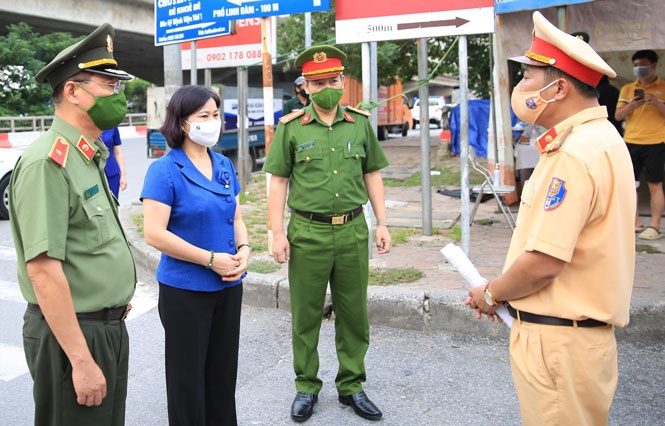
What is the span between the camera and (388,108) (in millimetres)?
26531

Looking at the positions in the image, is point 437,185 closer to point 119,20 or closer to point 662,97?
point 662,97

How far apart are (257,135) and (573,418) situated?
13352mm

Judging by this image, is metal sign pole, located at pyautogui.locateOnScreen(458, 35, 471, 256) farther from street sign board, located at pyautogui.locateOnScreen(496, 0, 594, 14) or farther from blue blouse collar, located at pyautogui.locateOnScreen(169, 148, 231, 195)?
blue blouse collar, located at pyautogui.locateOnScreen(169, 148, 231, 195)

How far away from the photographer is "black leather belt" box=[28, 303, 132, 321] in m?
2.32

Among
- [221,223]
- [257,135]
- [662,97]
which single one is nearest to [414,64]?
[257,135]

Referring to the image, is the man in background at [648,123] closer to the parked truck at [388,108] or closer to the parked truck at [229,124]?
the parked truck at [229,124]

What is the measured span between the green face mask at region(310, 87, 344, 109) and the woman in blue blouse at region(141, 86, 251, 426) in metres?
0.84

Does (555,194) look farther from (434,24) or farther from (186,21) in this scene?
(186,21)

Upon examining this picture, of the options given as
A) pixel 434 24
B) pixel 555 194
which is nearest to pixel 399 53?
pixel 434 24

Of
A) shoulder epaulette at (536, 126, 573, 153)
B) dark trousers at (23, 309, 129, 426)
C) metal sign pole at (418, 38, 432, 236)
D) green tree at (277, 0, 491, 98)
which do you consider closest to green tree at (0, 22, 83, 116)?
green tree at (277, 0, 491, 98)

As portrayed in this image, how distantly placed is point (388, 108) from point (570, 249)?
24.8 m

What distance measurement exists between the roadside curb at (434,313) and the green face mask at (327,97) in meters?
1.97

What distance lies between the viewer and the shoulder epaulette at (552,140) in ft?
7.21

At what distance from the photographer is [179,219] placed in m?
2.92
